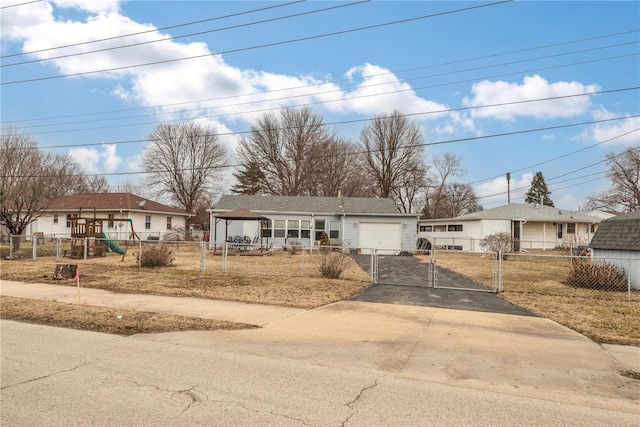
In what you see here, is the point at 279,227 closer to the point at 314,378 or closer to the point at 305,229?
the point at 305,229

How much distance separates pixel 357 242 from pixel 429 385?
78.7ft

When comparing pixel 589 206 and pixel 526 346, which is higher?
pixel 589 206

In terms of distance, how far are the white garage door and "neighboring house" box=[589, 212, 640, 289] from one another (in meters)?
14.0

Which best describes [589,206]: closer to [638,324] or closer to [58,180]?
[638,324]

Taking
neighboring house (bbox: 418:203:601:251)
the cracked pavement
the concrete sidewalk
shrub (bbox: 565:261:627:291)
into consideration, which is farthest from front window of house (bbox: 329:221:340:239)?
the cracked pavement

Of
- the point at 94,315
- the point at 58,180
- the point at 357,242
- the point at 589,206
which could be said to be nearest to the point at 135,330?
the point at 94,315

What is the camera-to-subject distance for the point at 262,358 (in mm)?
5523

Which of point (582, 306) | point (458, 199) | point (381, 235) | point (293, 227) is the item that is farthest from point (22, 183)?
point (458, 199)

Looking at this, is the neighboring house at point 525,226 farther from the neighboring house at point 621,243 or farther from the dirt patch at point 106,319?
the dirt patch at point 106,319

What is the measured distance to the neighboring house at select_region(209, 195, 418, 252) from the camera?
28375 millimetres

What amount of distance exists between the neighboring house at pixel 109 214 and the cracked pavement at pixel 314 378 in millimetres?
29761

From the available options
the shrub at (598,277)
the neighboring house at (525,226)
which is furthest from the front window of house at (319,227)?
the shrub at (598,277)

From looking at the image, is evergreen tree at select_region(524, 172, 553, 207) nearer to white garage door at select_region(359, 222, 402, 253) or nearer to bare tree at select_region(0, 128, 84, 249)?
white garage door at select_region(359, 222, 402, 253)

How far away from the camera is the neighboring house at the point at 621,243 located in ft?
42.4
